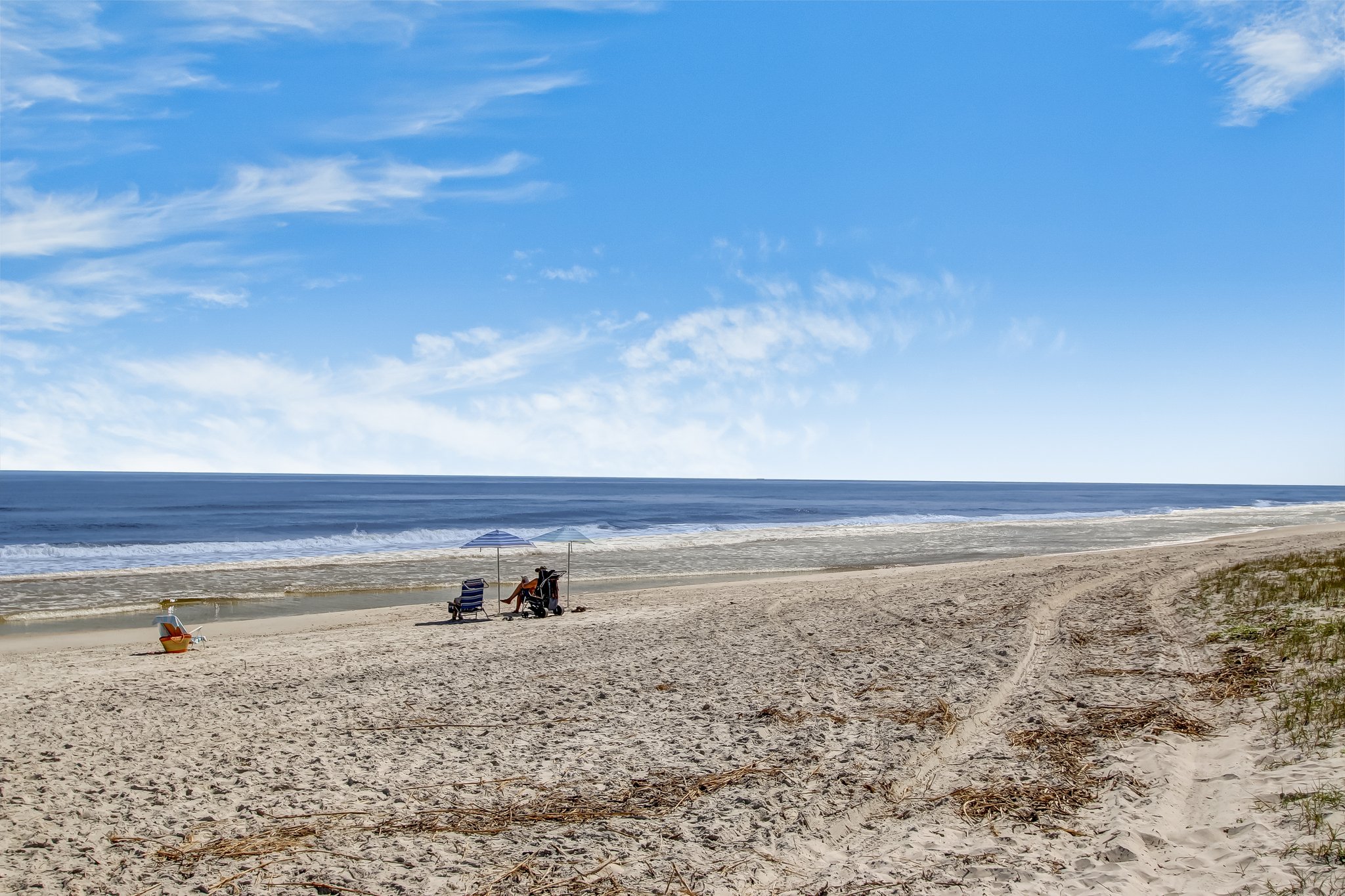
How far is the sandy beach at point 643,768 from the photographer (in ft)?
16.0

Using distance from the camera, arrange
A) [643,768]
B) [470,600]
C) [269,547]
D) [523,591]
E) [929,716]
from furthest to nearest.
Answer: [269,547], [523,591], [470,600], [929,716], [643,768]

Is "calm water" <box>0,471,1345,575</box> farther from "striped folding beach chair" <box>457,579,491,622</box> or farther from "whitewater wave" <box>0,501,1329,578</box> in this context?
"striped folding beach chair" <box>457,579,491,622</box>

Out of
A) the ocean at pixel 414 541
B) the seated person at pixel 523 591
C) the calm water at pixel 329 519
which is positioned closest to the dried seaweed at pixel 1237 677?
the seated person at pixel 523 591

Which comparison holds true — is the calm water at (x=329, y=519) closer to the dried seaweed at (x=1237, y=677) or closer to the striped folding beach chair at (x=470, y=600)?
the striped folding beach chair at (x=470, y=600)

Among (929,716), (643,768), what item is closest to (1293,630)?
(929,716)

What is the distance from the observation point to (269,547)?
37.3 m

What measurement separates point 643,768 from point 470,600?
11105mm

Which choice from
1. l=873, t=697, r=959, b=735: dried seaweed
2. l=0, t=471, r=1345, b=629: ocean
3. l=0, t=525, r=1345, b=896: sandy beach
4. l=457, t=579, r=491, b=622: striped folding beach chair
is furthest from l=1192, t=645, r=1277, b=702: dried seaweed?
l=0, t=471, r=1345, b=629: ocean

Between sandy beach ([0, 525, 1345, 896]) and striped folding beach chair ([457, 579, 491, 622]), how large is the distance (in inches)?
160

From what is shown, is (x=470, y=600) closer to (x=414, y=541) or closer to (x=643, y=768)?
(x=643, y=768)

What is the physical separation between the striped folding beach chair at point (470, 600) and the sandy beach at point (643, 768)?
160 inches

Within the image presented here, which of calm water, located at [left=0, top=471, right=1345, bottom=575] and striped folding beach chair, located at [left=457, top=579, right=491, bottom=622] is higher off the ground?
striped folding beach chair, located at [left=457, top=579, right=491, bottom=622]

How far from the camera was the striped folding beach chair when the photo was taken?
55.3 ft

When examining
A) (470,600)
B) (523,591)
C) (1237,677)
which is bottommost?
(470,600)
